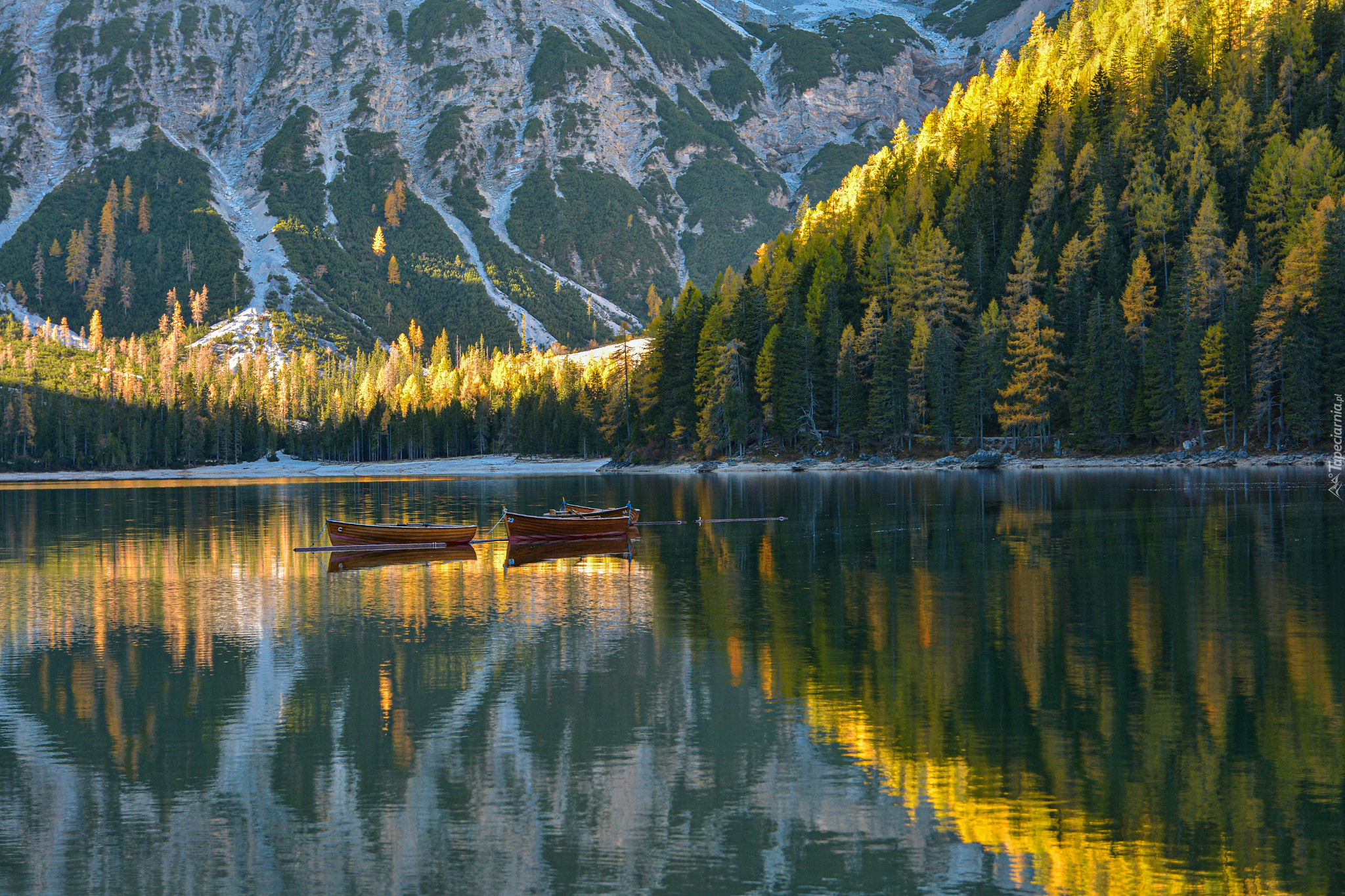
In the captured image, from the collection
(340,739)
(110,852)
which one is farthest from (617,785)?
(110,852)

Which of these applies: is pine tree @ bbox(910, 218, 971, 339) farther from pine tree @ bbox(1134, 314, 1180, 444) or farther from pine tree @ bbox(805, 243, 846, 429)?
pine tree @ bbox(1134, 314, 1180, 444)

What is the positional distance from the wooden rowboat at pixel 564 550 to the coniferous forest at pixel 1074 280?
76.0 m

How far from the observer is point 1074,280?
12450cm

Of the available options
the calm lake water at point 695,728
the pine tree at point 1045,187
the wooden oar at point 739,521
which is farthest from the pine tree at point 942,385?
the calm lake water at point 695,728

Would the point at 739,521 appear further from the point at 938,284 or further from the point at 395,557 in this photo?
the point at 938,284

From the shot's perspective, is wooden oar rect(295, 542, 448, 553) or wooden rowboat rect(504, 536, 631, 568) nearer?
wooden rowboat rect(504, 536, 631, 568)

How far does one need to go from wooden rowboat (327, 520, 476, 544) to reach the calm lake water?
364 inches

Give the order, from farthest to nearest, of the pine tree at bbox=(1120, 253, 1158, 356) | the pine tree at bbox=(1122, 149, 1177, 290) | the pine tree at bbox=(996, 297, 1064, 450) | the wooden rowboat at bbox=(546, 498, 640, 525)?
the pine tree at bbox=(1122, 149, 1177, 290) < the pine tree at bbox=(996, 297, 1064, 450) < the pine tree at bbox=(1120, 253, 1158, 356) < the wooden rowboat at bbox=(546, 498, 640, 525)

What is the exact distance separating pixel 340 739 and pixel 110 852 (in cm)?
504

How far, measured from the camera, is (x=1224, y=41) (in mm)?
141500

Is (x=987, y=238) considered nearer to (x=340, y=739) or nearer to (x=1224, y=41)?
(x=1224, y=41)

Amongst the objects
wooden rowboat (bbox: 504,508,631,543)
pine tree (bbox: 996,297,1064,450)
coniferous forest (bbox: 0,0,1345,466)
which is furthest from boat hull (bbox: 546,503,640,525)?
coniferous forest (bbox: 0,0,1345,466)

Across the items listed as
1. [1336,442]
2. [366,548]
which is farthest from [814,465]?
[366,548]

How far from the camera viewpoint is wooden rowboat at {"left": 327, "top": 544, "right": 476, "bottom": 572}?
47250mm
